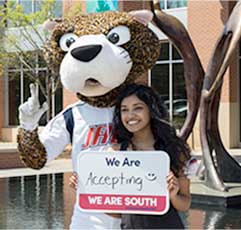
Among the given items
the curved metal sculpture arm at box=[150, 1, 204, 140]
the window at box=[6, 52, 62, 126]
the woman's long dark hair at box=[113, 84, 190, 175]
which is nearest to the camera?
the woman's long dark hair at box=[113, 84, 190, 175]

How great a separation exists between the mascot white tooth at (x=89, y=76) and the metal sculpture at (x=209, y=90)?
440cm

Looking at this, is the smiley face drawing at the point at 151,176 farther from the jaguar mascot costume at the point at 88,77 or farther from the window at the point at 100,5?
the window at the point at 100,5

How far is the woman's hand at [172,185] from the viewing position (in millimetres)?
2939

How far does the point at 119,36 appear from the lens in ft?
11.1

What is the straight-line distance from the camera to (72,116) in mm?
3428

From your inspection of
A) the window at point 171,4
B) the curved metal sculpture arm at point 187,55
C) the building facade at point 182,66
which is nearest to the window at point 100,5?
the building facade at point 182,66

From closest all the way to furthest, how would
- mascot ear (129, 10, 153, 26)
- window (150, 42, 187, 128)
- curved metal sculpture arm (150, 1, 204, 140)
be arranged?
1. mascot ear (129, 10, 153, 26)
2. curved metal sculpture arm (150, 1, 204, 140)
3. window (150, 42, 187, 128)

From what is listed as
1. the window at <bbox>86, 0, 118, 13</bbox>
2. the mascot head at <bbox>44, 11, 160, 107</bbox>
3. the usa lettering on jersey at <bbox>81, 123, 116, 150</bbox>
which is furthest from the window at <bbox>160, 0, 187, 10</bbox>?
the usa lettering on jersey at <bbox>81, 123, 116, 150</bbox>

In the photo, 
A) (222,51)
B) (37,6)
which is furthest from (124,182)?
(37,6)

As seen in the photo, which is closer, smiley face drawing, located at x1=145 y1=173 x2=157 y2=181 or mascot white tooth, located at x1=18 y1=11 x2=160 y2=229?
smiley face drawing, located at x1=145 y1=173 x2=157 y2=181

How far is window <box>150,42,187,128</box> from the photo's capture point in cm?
1960

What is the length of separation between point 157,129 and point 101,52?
1.74 feet

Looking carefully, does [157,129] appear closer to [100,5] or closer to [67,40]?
[67,40]

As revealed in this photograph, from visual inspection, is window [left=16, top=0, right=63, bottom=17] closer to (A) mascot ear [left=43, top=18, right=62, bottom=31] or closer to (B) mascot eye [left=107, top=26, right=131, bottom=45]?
(A) mascot ear [left=43, top=18, right=62, bottom=31]
